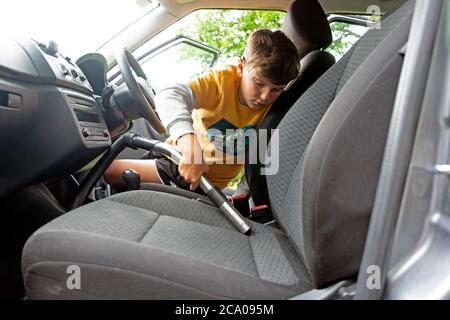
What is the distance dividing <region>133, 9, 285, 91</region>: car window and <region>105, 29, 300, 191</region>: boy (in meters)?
0.27

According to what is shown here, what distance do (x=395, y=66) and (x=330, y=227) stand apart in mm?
237

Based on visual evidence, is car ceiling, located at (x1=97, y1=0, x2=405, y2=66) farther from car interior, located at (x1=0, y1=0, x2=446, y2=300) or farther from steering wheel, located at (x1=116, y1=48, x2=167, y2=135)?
steering wheel, located at (x1=116, y1=48, x2=167, y2=135)

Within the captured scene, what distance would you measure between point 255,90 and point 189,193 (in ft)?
1.13

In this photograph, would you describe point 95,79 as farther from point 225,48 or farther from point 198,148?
point 225,48

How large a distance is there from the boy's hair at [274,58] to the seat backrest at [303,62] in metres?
0.04

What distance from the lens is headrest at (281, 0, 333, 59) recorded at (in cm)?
111

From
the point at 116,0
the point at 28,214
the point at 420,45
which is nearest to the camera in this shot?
the point at 420,45

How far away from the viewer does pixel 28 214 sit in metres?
0.95

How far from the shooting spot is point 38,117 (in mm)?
894

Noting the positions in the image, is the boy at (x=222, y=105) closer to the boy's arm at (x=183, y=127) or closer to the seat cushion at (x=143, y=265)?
the boy's arm at (x=183, y=127)

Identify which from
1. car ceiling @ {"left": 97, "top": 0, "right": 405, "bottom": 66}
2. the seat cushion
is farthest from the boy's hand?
car ceiling @ {"left": 97, "top": 0, "right": 405, "bottom": 66}

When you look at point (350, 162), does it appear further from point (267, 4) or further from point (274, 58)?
point (267, 4)

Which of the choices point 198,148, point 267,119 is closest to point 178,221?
point 198,148

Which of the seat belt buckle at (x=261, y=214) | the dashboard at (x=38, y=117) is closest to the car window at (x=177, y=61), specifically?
the dashboard at (x=38, y=117)
